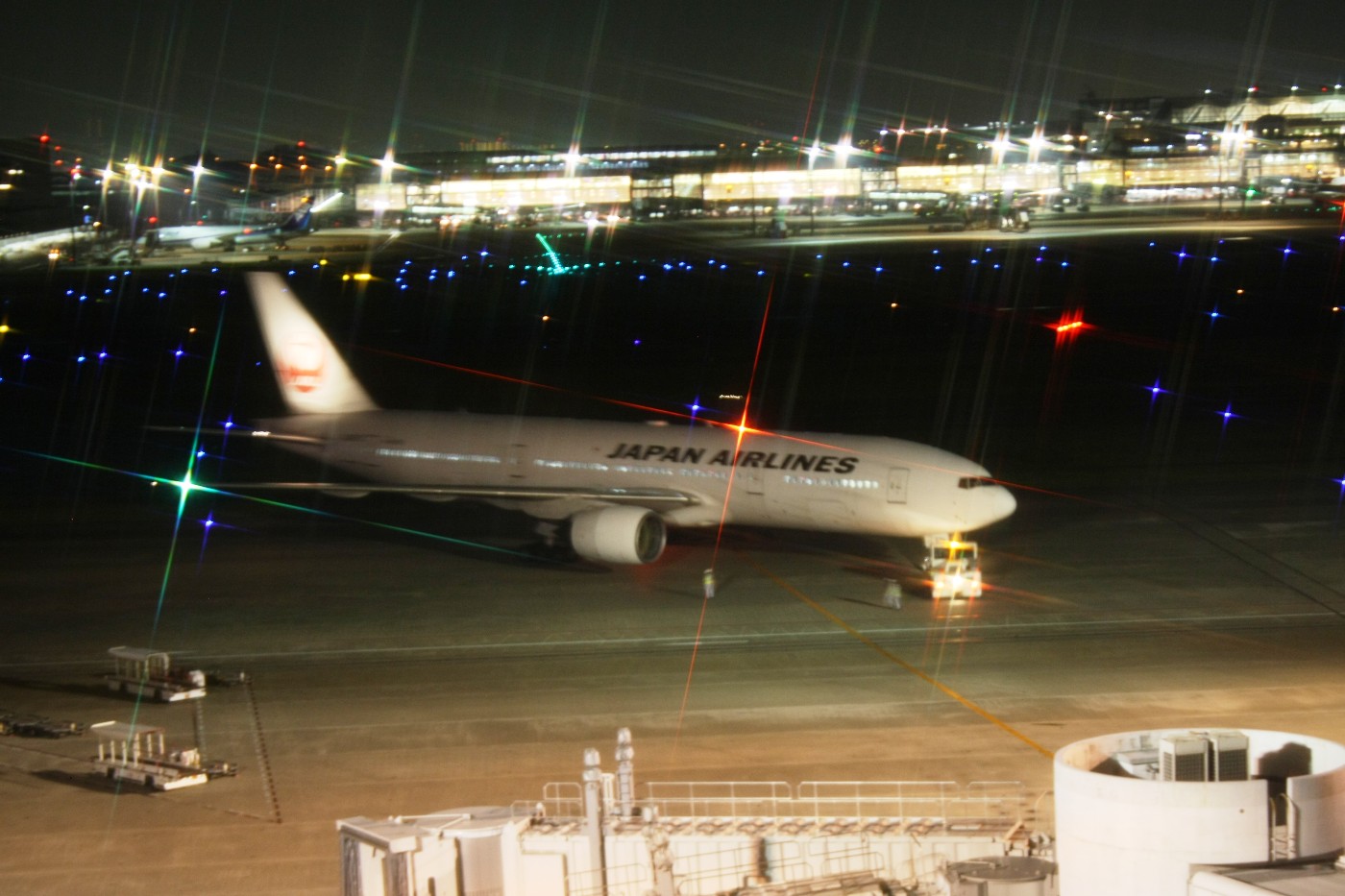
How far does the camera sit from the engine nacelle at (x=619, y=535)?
96.7 ft

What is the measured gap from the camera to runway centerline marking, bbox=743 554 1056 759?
66.0 ft

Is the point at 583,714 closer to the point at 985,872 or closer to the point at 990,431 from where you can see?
the point at 985,872

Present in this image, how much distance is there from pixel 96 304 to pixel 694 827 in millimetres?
96337

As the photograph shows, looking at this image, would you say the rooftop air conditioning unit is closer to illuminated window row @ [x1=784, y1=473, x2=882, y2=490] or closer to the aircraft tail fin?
illuminated window row @ [x1=784, y1=473, x2=882, y2=490]

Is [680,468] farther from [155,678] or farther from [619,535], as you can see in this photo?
[155,678]

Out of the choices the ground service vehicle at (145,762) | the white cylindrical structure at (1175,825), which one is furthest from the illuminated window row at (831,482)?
the white cylindrical structure at (1175,825)

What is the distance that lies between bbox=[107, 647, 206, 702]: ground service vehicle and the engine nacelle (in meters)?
9.21

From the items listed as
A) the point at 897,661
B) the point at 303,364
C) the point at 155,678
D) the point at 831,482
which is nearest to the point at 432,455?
the point at 303,364

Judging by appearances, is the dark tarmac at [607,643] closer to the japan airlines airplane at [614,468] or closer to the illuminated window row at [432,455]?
the japan airlines airplane at [614,468]

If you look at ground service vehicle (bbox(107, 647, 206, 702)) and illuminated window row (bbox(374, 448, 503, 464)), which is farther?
illuminated window row (bbox(374, 448, 503, 464))

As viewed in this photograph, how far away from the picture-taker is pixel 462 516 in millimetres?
Result: 39000

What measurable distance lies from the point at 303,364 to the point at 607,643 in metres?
15.8

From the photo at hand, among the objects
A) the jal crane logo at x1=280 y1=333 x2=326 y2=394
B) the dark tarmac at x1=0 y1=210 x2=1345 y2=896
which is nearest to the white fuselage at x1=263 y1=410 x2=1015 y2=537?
the jal crane logo at x1=280 y1=333 x2=326 y2=394

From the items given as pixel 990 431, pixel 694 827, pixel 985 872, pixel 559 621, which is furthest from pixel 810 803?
pixel 990 431
